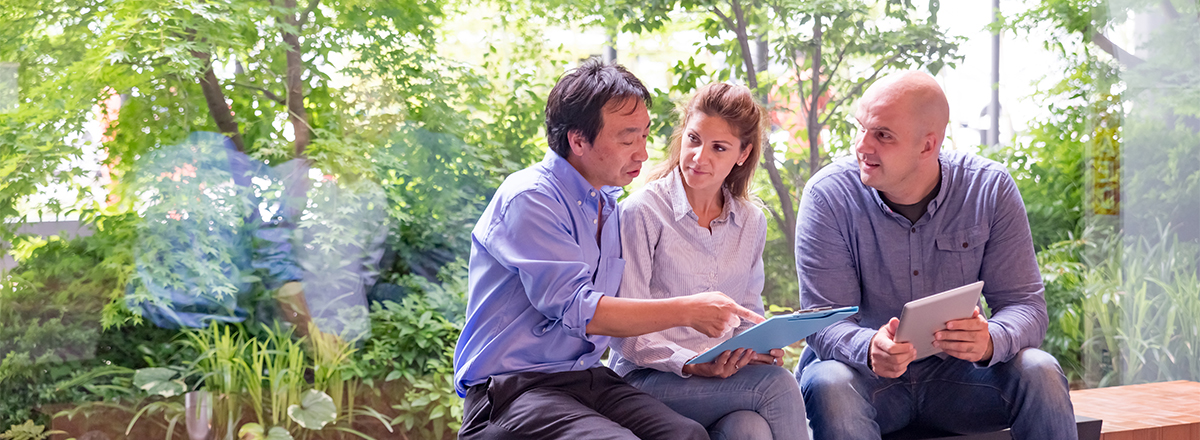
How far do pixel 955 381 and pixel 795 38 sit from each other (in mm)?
1850

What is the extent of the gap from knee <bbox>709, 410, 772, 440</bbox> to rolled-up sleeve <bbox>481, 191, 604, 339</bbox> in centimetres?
35

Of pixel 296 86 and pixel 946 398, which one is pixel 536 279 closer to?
pixel 946 398

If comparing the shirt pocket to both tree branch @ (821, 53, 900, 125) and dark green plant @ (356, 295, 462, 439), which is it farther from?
dark green plant @ (356, 295, 462, 439)

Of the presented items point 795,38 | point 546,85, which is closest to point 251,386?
point 546,85

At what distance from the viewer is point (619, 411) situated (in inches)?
66.1

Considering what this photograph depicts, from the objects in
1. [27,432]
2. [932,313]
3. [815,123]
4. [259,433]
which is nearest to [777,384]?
[932,313]

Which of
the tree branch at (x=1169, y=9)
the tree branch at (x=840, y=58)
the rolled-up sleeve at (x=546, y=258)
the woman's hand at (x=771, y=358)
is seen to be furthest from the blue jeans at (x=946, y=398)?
the tree branch at (x=1169, y=9)

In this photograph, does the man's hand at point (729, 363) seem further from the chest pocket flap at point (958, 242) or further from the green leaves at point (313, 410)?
the green leaves at point (313, 410)

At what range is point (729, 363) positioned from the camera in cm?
175

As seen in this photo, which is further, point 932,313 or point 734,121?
point 734,121

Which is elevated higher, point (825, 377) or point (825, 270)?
point (825, 270)

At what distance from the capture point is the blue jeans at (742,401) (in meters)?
1.71

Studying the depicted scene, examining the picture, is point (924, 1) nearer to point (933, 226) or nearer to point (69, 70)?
point (933, 226)

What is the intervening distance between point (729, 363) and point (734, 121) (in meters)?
0.55
